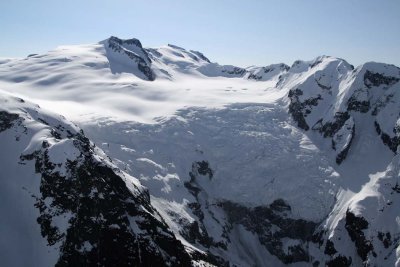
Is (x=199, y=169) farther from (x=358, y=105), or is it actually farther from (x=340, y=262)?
(x=358, y=105)

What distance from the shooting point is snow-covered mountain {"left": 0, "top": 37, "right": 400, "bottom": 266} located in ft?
174

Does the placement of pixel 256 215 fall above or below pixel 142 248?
below

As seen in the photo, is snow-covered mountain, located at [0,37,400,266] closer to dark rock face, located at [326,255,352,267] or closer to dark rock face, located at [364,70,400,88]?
dark rock face, located at [326,255,352,267]

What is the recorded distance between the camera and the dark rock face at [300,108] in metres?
108

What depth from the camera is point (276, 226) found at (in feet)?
276

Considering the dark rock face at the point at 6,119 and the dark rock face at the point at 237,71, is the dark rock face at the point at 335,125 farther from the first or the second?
the dark rock face at the point at 237,71

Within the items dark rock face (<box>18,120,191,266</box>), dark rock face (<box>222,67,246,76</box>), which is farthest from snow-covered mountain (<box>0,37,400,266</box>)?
dark rock face (<box>222,67,246,76</box>)

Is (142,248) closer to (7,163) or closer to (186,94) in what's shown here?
(7,163)

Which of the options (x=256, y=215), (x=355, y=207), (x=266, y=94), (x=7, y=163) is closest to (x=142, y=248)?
(x=7, y=163)

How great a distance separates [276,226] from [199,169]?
767 inches

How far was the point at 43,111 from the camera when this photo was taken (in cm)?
7194

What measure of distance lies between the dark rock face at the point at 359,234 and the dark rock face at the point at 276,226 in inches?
308

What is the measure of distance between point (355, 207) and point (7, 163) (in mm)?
58656

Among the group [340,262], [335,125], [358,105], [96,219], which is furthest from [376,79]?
[96,219]
